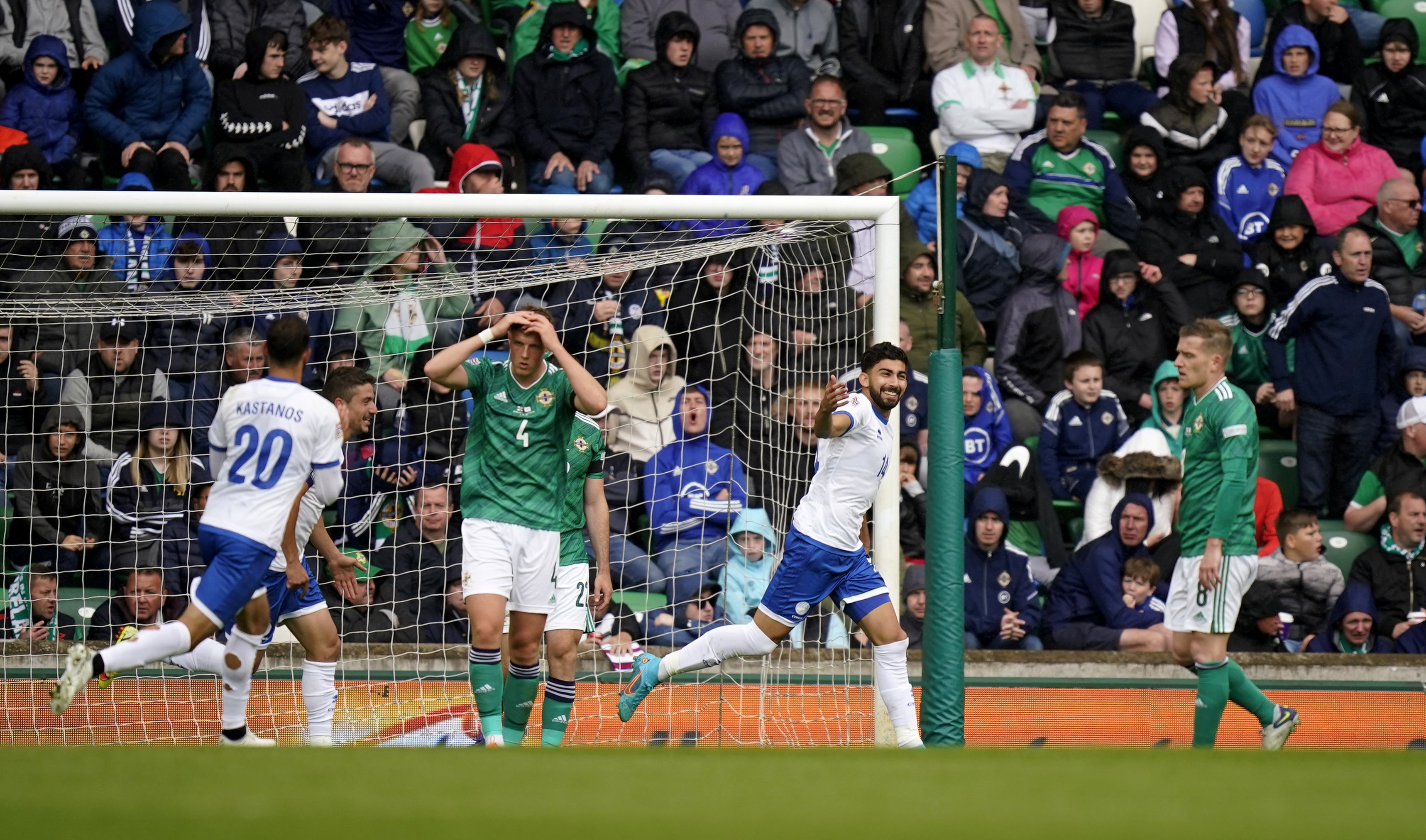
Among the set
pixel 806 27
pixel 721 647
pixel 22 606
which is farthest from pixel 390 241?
pixel 806 27

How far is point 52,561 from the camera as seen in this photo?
8789mm

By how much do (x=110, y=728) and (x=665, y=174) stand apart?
5066 millimetres

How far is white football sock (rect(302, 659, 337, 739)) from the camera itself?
6.89 metres

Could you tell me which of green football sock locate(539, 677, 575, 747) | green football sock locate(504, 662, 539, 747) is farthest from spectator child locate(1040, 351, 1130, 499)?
green football sock locate(504, 662, 539, 747)

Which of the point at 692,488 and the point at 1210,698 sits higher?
the point at 692,488

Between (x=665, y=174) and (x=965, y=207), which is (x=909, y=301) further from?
(x=665, y=174)

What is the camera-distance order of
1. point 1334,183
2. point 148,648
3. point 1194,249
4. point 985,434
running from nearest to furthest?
1. point 148,648
2. point 985,434
3. point 1194,249
4. point 1334,183

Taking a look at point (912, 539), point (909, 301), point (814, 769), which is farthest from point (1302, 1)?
point (814, 769)

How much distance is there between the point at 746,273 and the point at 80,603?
4186 millimetres

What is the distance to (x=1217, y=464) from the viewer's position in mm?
7387

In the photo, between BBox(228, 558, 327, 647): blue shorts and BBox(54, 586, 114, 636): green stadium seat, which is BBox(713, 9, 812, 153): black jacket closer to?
BBox(54, 586, 114, 636): green stadium seat

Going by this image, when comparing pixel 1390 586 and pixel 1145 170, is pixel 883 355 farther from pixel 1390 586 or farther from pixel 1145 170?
pixel 1145 170

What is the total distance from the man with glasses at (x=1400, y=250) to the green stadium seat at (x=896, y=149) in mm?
3178

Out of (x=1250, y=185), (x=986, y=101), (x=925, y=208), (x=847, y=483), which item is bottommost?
(x=847, y=483)
